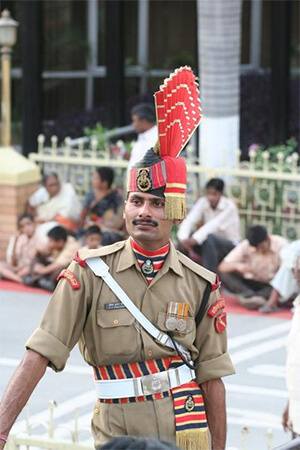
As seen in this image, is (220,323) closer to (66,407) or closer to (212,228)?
(66,407)

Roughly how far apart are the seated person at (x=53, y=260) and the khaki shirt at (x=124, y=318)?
6.49 meters

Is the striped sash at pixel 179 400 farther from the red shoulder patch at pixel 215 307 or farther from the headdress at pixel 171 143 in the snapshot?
the headdress at pixel 171 143

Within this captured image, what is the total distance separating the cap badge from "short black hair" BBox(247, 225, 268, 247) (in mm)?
6080

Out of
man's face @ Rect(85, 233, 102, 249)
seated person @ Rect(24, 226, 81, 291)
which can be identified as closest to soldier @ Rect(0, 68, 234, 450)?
man's face @ Rect(85, 233, 102, 249)

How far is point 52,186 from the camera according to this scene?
12.0m

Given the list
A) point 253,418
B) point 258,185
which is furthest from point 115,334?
point 258,185

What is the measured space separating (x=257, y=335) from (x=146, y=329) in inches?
217

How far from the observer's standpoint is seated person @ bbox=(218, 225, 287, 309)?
10.6 m

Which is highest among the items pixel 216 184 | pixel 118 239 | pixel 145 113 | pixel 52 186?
pixel 145 113

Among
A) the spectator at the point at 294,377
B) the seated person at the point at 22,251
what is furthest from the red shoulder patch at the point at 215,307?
the seated person at the point at 22,251

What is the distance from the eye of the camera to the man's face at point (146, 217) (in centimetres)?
453

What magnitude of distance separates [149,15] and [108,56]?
186 inches

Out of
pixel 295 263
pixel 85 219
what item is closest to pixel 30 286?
pixel 85 219

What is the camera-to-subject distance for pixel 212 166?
12344mm
